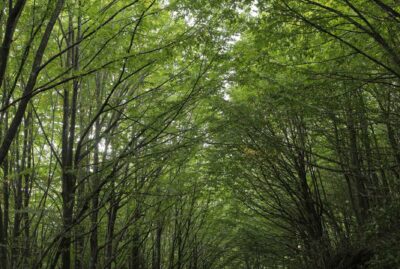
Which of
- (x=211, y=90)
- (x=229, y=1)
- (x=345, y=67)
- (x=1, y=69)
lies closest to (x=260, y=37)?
(x=229, y=1)

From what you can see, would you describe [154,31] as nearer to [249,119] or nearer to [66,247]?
[249,119]

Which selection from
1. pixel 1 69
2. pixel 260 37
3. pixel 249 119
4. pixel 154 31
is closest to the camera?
pixel 1 69

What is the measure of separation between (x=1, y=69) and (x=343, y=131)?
22.1 feet

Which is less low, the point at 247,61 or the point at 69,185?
the point at 247,61

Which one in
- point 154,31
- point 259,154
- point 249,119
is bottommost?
point 259,154

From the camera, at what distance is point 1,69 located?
2.67 meters

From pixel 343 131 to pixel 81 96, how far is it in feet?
18.0

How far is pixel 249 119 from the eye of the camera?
751 cm

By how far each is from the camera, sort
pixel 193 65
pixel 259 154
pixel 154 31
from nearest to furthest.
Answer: pixel 193 65 < pixel 154 31 < pixel 259 154

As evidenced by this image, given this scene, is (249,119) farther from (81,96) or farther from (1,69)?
(1,69)

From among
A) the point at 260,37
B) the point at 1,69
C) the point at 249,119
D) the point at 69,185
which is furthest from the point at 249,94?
the point at 1,69

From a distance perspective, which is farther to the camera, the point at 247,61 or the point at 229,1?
the point at 247,61

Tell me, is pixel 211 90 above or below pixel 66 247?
above

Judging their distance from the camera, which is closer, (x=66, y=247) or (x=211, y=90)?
(x=66, y=247)
